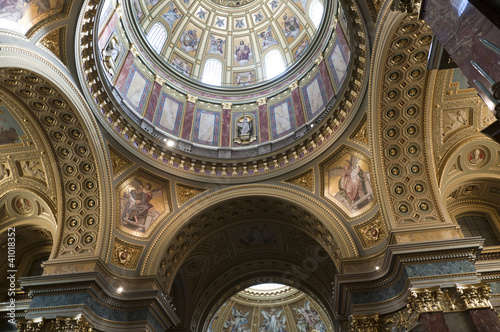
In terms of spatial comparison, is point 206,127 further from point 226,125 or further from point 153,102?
point 153,102

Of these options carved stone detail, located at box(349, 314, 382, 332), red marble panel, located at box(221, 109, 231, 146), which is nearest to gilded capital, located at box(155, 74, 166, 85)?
red marble panel, located at box(221, 109, 231, 146)

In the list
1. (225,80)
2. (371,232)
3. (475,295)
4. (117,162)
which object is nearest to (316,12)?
(225,80)

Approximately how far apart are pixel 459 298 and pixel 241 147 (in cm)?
1044

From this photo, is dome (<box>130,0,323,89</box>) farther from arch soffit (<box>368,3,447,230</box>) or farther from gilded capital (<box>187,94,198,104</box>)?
arch soffit (<box>368,3,447,230</box>)

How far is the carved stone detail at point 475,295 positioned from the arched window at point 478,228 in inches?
180

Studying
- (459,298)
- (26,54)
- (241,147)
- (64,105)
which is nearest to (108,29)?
(64,105)

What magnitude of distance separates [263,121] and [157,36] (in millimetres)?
7239

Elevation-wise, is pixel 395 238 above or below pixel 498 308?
above

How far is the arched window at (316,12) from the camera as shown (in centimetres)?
1712

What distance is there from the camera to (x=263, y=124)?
17312 millimetres

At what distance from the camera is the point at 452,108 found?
11625mm

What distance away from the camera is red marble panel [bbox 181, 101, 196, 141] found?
16677mm

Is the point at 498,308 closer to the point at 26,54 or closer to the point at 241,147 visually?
the point at 241,147

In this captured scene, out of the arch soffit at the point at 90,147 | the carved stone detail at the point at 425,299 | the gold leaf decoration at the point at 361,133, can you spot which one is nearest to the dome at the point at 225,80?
the gold leaf decoration at the point at 361,133
